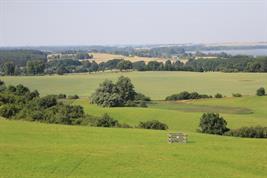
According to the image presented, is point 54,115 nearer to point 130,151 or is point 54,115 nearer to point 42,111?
point 42,111

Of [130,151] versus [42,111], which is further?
[42,111]

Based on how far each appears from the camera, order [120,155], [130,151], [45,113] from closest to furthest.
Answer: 1. [120,155]
2. [130,151]
3. [45,113]

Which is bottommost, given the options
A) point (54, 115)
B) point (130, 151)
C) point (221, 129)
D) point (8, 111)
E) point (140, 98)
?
point (140, 98)

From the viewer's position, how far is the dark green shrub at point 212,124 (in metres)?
54.7

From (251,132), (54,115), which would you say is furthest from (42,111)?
(251,132)

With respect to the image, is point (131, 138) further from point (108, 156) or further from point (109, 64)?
point (109, 64)

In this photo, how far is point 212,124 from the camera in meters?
55.2

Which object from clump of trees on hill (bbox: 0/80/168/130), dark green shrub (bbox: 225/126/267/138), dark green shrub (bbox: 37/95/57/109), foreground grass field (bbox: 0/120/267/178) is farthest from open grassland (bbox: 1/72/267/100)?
foreground grass field (bbox: 0/120/267/178)

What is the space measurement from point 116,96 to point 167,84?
128 ft

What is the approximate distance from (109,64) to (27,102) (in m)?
115

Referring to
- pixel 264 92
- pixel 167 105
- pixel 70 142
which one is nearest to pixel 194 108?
pixel 167 105

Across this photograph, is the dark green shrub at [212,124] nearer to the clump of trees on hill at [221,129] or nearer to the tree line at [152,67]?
the clump of trees on hill at [221,129]

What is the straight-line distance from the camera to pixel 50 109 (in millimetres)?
62594

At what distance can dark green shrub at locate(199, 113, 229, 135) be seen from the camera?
5472 centimetres
